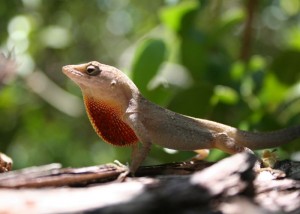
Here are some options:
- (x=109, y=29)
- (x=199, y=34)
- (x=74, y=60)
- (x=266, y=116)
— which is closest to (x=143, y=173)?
(x=266, y=116)

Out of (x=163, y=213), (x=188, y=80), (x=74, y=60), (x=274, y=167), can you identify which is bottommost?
(x=163, y=213)

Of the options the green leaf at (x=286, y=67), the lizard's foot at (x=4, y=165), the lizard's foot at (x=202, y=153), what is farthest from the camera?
the green leaf at (x=286, y=67)

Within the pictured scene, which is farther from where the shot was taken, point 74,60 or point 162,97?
point 74,60

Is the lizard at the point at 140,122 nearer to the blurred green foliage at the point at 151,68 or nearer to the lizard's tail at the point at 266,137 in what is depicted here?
the lizard's tail at the point at 266,137

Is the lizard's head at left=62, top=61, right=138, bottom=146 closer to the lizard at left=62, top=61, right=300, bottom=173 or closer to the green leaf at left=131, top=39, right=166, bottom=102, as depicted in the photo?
the lizard at left=62, top=61, right=300, bottom=173

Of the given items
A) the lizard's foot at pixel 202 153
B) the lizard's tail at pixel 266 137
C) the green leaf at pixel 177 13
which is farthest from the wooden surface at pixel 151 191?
the green leaf at pixel 177 13

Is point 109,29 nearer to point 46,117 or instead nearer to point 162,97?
point 46,117

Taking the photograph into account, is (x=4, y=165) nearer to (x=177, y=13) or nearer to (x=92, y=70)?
(x=92, y=70)
